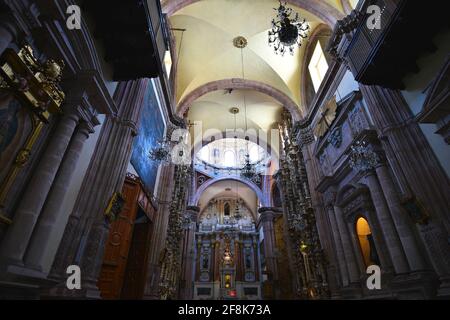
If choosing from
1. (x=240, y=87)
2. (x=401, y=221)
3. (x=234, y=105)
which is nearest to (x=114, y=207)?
(x=401, y=221)

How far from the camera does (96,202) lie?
503 centimetres

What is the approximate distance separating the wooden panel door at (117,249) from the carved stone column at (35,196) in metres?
3.51

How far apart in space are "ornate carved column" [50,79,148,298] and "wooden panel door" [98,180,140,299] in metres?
1.74

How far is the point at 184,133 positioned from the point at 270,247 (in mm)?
11556

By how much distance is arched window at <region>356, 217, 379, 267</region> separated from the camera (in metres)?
7.61

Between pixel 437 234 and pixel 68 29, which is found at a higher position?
pixel 68 29

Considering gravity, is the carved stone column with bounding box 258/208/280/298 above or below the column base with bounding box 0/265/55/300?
above

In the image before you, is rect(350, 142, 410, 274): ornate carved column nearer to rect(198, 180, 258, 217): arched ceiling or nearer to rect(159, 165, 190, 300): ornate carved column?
rect(159, 165, 190, 300): ornate carved column

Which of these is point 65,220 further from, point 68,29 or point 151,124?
point 151,124

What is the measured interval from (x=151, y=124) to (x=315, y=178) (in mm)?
7598

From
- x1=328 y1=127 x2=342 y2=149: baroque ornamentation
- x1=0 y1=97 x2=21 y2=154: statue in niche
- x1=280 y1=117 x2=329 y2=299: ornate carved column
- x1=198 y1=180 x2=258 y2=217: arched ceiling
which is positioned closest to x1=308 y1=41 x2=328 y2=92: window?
x1=280 y1=117 x2=329 y2=299: ornate carved column

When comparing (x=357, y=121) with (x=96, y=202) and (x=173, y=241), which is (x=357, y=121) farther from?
(x=173, y=241)

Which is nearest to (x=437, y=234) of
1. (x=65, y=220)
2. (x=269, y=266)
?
(x=65, y=220)
